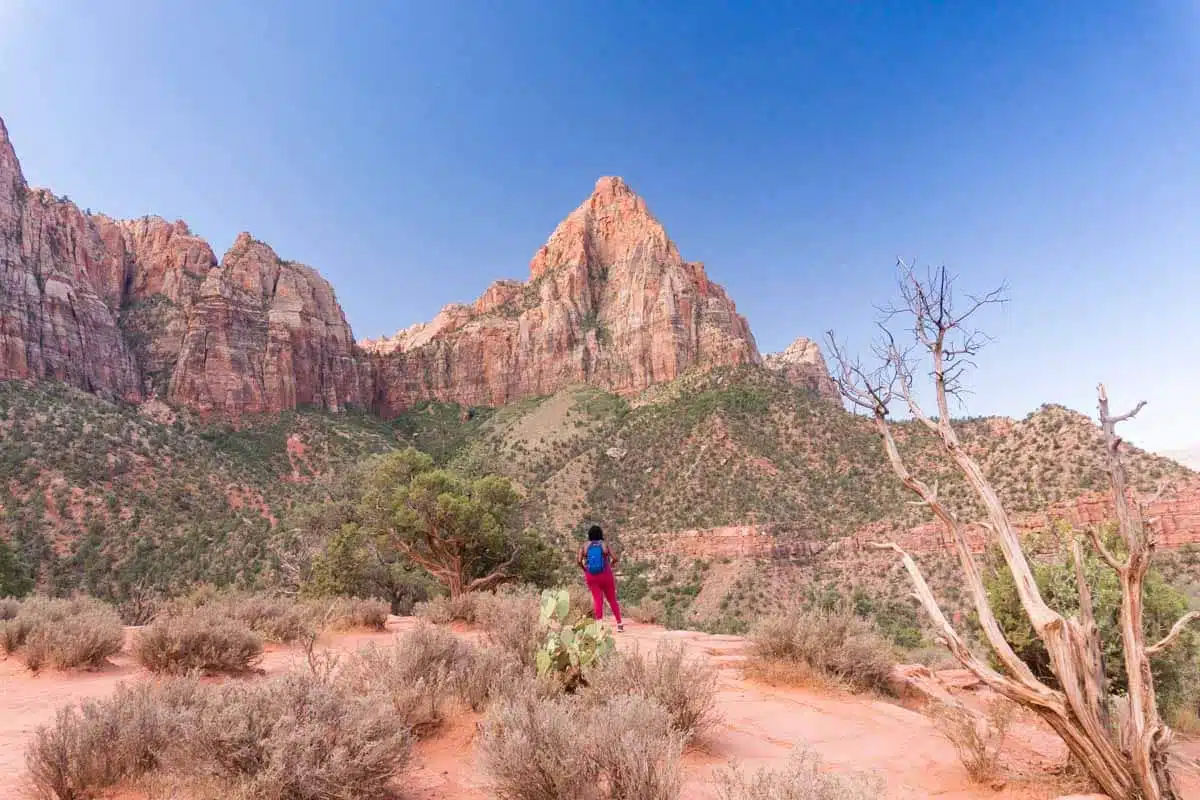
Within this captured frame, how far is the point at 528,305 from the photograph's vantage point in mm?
93500

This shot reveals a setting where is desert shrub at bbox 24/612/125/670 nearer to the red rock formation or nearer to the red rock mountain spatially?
the red rock mountain

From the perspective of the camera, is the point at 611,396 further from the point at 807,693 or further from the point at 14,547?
the point at 807,693

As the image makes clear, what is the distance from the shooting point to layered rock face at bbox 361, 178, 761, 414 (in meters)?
76.1

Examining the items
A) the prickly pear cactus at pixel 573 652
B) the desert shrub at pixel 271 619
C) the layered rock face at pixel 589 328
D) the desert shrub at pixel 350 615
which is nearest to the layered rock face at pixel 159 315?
the layered rock face at pixel 589 328

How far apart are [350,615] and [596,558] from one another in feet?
15.1

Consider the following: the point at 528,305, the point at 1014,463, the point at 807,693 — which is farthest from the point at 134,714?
the point at 528,305

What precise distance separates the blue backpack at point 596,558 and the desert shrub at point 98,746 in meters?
6.22

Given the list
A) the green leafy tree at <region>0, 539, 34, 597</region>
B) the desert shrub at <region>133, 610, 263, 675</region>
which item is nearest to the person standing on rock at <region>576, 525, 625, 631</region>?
the desert shrub at <region>133, 610, 263, 675</region>

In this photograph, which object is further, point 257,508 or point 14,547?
point 257,508

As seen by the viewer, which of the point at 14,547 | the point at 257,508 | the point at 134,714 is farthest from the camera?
the point at 257,508

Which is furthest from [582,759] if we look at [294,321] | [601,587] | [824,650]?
[294,321]

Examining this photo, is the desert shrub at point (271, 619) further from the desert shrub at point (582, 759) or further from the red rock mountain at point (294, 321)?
the red rock mountain at point (294, 321)

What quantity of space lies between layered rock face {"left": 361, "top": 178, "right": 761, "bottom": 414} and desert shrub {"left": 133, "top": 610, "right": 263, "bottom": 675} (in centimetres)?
6406

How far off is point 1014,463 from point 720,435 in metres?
20.6
